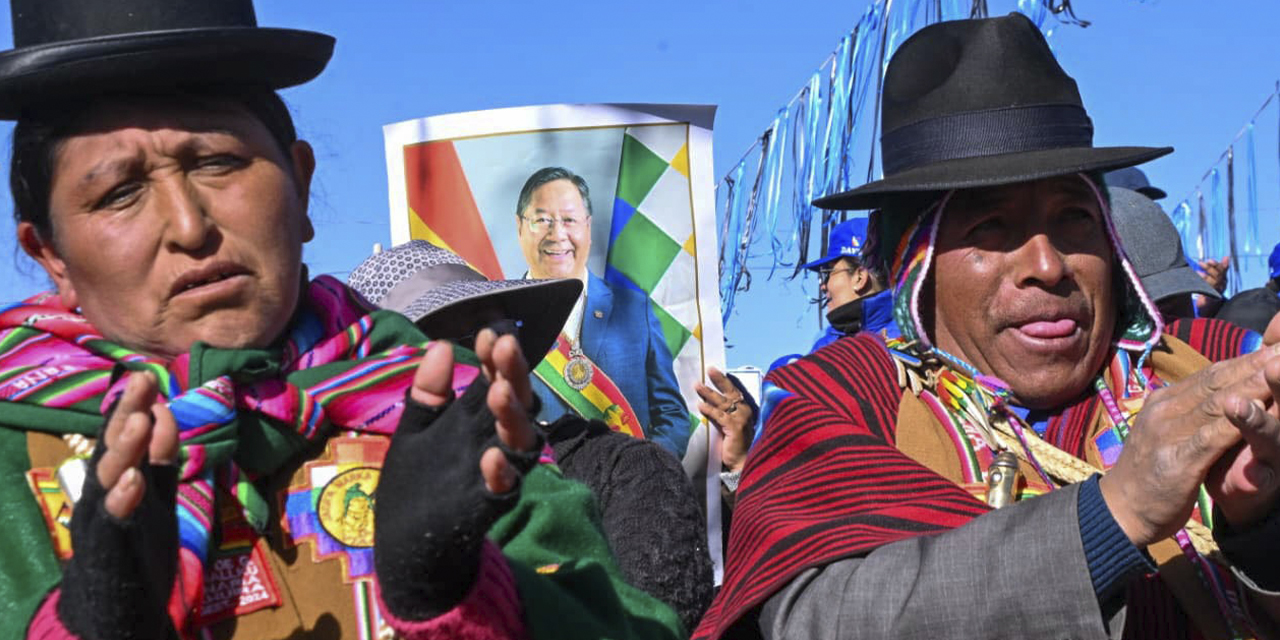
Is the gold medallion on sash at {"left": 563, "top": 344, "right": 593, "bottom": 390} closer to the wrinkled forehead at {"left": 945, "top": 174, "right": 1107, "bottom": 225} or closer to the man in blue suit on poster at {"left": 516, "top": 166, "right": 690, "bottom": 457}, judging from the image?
the man in blue suit on poster at {"left": 516, "top": 166, "right": 690, "bottom": 457}

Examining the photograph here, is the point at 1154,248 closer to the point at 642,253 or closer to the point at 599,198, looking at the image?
the point at 642,253

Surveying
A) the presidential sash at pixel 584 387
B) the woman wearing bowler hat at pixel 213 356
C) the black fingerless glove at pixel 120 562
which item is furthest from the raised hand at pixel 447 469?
the presidential sash at pixel 584 387

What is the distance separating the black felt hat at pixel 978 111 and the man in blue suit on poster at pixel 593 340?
2008 millimetres

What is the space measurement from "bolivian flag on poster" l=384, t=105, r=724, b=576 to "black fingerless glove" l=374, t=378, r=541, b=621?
3.31 m

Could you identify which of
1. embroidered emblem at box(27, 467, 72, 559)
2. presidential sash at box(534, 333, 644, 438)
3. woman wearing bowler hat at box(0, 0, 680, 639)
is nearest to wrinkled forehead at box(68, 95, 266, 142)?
woman wearing bowler hat at box(0, 0, 680, 639)

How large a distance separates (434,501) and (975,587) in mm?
1054

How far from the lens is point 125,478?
186cm

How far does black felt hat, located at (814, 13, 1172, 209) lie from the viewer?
123 inches

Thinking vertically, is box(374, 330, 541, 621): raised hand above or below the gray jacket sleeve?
above

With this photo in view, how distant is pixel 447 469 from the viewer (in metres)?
1.95

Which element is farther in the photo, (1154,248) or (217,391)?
(1154,248)

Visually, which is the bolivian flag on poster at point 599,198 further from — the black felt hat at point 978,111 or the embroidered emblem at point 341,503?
the embroidered emblem at point 341,503

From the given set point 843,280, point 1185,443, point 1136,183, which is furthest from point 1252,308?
point 1185,443

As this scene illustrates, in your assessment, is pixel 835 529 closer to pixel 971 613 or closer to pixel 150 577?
pixel 971 613
